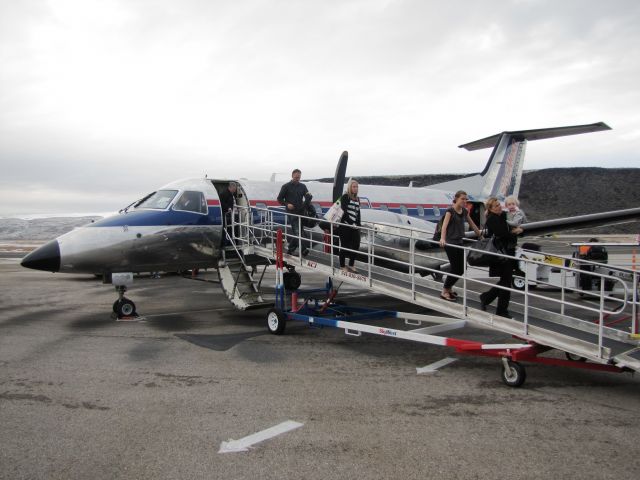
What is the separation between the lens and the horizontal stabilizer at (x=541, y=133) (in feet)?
49.2

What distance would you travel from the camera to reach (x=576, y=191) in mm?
66625

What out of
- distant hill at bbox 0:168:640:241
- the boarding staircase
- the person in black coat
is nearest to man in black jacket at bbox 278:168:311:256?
the boarding staircase

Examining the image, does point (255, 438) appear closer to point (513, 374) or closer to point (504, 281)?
point (513, 374)

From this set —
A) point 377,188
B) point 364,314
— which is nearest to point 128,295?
point 377,188

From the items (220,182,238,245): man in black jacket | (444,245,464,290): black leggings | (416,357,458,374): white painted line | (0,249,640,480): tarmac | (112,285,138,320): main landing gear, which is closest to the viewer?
(0,249,640,480): tarmac

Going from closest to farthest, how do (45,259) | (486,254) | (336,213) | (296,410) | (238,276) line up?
(296,410) < (486,254) < (336,213) < (45,259) < (238,276)

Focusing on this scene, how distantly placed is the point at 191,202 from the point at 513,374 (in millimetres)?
7797

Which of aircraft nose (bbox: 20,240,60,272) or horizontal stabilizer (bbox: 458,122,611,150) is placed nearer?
aircraft nose (bbox: 20,240,60,272)

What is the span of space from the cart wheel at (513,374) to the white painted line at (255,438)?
9.88 feet

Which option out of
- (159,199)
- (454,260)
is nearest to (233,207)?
(159,199)

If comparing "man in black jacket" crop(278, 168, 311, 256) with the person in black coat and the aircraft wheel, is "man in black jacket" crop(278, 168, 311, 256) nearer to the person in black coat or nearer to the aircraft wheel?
the aircraft wheel

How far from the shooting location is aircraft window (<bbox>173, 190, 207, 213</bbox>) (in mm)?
11266

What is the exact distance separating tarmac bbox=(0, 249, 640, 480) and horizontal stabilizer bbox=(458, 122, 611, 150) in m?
8.84

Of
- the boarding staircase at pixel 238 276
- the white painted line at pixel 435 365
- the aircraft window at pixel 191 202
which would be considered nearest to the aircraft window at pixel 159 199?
the aircraft window at pixel 191 202
